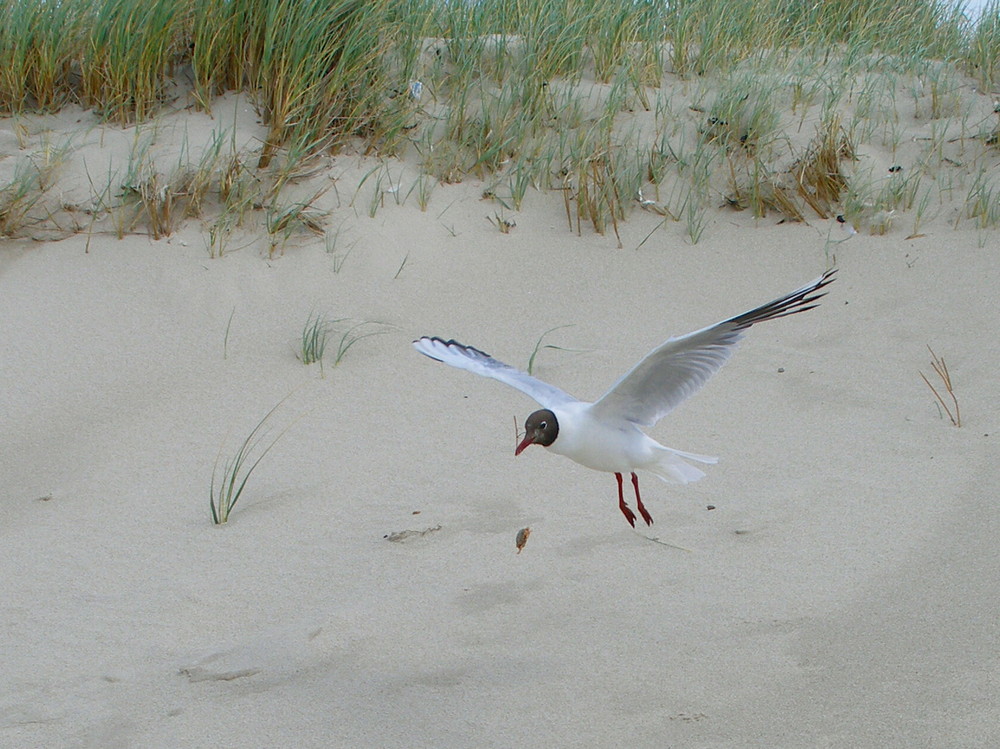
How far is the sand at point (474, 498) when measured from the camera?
2.84m

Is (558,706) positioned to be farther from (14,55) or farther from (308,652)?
(14,55)

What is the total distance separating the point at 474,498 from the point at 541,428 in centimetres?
101

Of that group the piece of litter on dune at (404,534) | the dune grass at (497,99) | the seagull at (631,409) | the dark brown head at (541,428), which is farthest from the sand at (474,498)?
the dark brown head at (541,428)

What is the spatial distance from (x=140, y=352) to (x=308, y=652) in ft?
8.02

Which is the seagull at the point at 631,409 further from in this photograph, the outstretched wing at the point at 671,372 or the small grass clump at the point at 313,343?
the small grass clump at the point at 313,343

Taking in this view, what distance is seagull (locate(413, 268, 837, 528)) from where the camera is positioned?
3092 millimetres

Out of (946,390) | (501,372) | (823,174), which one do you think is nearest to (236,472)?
(501,372)

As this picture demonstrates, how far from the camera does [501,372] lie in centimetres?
347

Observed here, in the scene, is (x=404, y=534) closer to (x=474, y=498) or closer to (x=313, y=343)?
(x=474, y=498)

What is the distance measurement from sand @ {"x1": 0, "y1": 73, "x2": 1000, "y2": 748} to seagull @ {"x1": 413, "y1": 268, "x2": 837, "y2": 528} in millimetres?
427

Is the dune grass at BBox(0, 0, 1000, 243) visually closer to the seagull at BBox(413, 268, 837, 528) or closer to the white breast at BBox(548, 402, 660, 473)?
the seagull at BBox(413, 268, 837, 528)

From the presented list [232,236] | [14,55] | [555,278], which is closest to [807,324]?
[555,278]

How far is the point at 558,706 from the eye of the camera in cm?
281

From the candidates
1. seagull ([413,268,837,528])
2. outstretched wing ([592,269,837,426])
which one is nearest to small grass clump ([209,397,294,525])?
seagull ([413,268,837,528])
